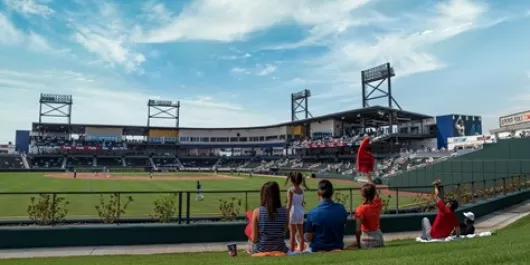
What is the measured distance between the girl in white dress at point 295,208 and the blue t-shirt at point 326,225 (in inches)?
24.0

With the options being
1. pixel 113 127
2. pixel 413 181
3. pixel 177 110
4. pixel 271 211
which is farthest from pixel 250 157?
pixel 271 211

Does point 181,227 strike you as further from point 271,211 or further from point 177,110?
point 177,110

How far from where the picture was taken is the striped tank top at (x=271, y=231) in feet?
19.7

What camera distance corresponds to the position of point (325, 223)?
6.24 metres

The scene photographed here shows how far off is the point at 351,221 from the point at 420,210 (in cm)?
463

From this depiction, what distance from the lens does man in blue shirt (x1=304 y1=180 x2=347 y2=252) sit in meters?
6.18

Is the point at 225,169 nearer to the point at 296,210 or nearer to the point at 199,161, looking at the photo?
the point at 199,161

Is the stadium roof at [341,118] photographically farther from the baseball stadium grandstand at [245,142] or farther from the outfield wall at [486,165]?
the outfield wall at [486,165]

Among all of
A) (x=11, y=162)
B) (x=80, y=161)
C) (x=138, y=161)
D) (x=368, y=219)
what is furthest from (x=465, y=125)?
(x=11, y=162)

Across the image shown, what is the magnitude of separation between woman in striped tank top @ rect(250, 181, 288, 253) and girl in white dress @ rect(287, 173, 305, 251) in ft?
2.59

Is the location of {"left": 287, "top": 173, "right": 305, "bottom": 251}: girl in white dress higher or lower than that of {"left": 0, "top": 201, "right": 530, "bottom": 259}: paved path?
higher

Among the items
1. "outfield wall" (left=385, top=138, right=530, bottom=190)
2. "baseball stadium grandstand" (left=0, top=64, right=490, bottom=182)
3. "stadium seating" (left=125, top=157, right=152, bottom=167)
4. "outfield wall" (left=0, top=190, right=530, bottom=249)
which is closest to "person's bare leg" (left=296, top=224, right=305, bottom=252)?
"outfield wall" (left=0, top=190, right=530, bottom=249)

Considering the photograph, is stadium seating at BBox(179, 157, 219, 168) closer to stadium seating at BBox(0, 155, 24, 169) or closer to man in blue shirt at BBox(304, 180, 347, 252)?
stadium seating at BBox(0, 155, 24, 169)

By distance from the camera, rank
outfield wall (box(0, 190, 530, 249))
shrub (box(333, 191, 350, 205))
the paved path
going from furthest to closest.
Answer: shrub (box(333, 191, 350, 205)) < outfield wall (box(0, 190, 530, 249)) < the paved path
